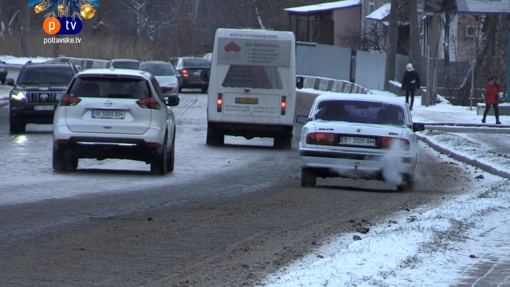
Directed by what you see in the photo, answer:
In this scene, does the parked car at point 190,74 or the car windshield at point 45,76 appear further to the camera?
the parked car at point 190,74

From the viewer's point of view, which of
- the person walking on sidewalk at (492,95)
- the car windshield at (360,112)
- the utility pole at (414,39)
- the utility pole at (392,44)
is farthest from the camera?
the utility pole at (392,44)

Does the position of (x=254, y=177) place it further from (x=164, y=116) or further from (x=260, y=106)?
(x=260, y=106)

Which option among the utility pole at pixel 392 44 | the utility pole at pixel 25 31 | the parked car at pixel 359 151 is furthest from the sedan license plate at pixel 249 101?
the utility pole at pixel 25 31

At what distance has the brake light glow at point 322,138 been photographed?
14625mm

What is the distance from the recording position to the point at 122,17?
104 metres

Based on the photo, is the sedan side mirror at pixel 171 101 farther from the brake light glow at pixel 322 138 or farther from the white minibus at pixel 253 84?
the white minibus at pixel 253 84

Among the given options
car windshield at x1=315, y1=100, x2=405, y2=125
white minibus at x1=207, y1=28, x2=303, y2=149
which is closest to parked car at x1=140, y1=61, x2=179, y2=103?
white minibus at x1=207, y1=28, x2=303, y2=149

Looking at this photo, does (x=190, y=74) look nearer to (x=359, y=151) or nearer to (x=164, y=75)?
(x=164, y=75)

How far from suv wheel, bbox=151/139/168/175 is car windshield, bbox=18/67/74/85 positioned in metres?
11.2

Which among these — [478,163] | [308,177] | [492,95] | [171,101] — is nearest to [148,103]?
[171,101]

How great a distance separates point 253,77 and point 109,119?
25.1 ft

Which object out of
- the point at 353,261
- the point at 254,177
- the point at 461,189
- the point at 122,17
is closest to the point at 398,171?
the point at 461,189

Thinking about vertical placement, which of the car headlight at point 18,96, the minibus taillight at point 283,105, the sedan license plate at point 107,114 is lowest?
the car headlight at point 18,96

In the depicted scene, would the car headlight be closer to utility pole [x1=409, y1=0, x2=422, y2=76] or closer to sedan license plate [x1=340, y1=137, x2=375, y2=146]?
sedan license plate [x1=340, y1=137, x2=375, y2=146]
